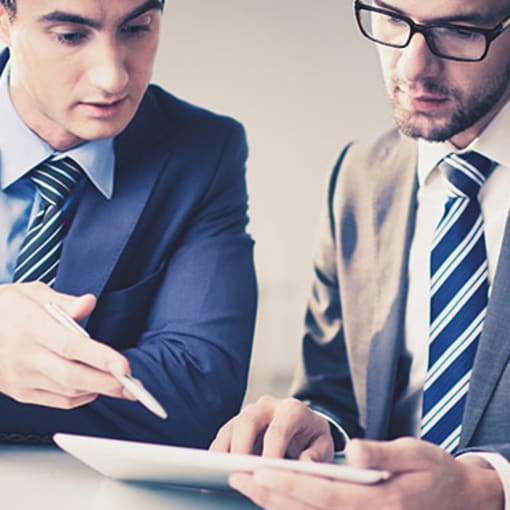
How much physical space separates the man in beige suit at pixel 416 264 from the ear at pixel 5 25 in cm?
55

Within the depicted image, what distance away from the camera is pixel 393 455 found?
3.11 feet

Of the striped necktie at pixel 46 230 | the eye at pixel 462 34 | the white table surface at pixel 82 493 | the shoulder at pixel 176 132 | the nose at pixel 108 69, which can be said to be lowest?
the white table surface at pixel 82 493

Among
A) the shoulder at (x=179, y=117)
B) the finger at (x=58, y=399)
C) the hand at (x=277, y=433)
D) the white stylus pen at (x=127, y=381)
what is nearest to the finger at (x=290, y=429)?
the hand at (x=277, y=433)

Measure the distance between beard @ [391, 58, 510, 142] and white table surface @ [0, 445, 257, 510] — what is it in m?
0.68

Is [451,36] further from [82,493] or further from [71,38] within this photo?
[82,493]

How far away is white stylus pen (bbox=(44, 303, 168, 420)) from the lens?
1042 millimetres

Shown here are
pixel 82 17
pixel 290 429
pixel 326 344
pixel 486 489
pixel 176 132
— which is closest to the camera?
pixel 486 489

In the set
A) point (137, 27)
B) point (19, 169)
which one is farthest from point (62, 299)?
point (137, 27)

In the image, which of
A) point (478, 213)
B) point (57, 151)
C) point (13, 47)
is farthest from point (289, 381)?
point (13, 47)

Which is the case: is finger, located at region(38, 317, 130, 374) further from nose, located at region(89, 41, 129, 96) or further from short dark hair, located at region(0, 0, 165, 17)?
short dark hair, located at region(0, 0, 165, 17)

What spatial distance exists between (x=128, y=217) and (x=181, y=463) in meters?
0.62

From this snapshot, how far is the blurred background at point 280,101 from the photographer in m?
1.80

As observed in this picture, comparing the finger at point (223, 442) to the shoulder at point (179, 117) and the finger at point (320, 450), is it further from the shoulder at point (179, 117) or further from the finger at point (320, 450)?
the shoulder at point (179, 117)

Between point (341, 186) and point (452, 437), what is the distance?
20.1 inches
